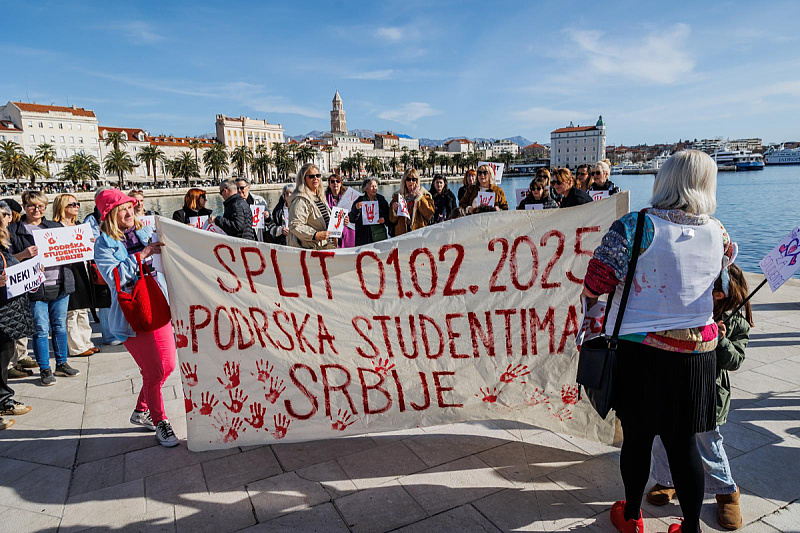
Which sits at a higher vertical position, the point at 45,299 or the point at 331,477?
the point at 45,299

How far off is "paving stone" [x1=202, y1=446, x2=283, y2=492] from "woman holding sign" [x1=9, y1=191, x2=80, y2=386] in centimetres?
247

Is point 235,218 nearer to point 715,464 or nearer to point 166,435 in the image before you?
point 166,435

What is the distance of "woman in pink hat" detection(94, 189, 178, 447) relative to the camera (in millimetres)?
3115

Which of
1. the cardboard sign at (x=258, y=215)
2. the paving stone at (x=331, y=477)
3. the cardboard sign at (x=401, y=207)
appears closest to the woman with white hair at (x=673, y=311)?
the paving stone at (x=331, y=477)

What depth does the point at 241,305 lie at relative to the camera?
301cm

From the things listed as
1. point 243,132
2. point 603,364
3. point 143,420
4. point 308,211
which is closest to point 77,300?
point 143,420

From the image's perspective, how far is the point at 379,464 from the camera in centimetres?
305

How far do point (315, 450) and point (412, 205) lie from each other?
153 inches

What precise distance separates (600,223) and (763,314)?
4.53m

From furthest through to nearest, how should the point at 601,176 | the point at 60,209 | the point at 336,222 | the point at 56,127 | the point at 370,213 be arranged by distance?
the point at 56,127 < the point at 601,176 < the point at 370,213 < the point at 60,209 < the point at 336,222

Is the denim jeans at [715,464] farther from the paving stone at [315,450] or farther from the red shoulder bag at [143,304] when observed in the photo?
the red shoulder bag at [143,304]

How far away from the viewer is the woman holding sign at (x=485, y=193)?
6.22 meters

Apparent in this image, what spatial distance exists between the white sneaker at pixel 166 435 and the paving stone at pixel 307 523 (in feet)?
3.81

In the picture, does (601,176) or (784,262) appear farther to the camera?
(601,176)
